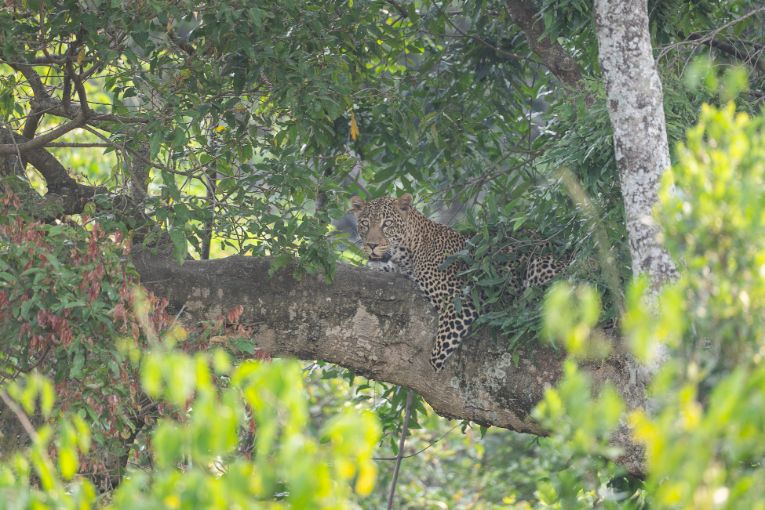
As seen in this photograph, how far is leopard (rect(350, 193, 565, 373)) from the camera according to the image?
688 centimetres

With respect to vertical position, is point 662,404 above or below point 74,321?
above

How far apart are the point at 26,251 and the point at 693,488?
3.63 metres

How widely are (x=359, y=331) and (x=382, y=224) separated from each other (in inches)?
64.1

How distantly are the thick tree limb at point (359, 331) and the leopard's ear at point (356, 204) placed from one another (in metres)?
1.56

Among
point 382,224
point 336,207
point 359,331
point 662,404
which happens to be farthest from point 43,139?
point 662,404

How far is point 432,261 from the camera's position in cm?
791

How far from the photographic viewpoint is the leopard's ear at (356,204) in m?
8.50

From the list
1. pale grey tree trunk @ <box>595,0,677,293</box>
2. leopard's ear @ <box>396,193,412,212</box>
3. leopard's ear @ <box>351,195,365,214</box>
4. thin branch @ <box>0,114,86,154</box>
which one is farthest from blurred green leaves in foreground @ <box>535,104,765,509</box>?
leopard's ear @ <box>351,195,365,214</box>

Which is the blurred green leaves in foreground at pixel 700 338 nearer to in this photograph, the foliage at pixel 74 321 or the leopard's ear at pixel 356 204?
the foliage at pixel 74 321

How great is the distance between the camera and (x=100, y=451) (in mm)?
5223

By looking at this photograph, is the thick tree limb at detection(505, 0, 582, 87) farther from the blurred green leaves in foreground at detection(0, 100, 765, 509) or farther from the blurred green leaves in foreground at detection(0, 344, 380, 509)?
the blurred green leaves in foreground at detection(0, 344, 380, 509)

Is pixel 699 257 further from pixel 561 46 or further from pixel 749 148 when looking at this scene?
pixel 561 46

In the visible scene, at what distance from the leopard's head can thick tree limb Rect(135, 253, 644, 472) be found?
1181 millimetres

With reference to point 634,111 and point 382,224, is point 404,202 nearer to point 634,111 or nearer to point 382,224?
point 382,224
